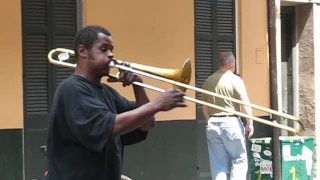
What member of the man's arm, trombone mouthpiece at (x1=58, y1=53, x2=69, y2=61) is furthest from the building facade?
the man's arm

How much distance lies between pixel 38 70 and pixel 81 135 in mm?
4353

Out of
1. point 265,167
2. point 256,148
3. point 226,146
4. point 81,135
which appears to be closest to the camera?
point 81,135

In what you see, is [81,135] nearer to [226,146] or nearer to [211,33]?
[226,146]

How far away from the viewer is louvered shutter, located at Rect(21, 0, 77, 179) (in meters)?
7.07

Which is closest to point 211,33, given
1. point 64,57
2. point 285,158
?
point 285,158

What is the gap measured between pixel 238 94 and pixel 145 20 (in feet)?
5.49

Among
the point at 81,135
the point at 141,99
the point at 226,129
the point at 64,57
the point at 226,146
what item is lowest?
the point at 226,146

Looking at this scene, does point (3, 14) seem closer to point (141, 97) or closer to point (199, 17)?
point (199, 17)

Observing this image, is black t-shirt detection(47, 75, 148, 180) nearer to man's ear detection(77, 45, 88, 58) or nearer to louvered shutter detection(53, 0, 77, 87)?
man's ear detection(77, 45, 88, 58)

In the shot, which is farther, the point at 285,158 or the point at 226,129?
the point at 285,158

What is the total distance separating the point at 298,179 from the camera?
8.30m

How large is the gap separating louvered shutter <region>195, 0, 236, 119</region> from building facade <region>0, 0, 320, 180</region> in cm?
1

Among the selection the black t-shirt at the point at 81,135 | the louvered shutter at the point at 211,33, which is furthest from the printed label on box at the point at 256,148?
the black t-shirt at the point at 81,135

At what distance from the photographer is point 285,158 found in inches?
321
